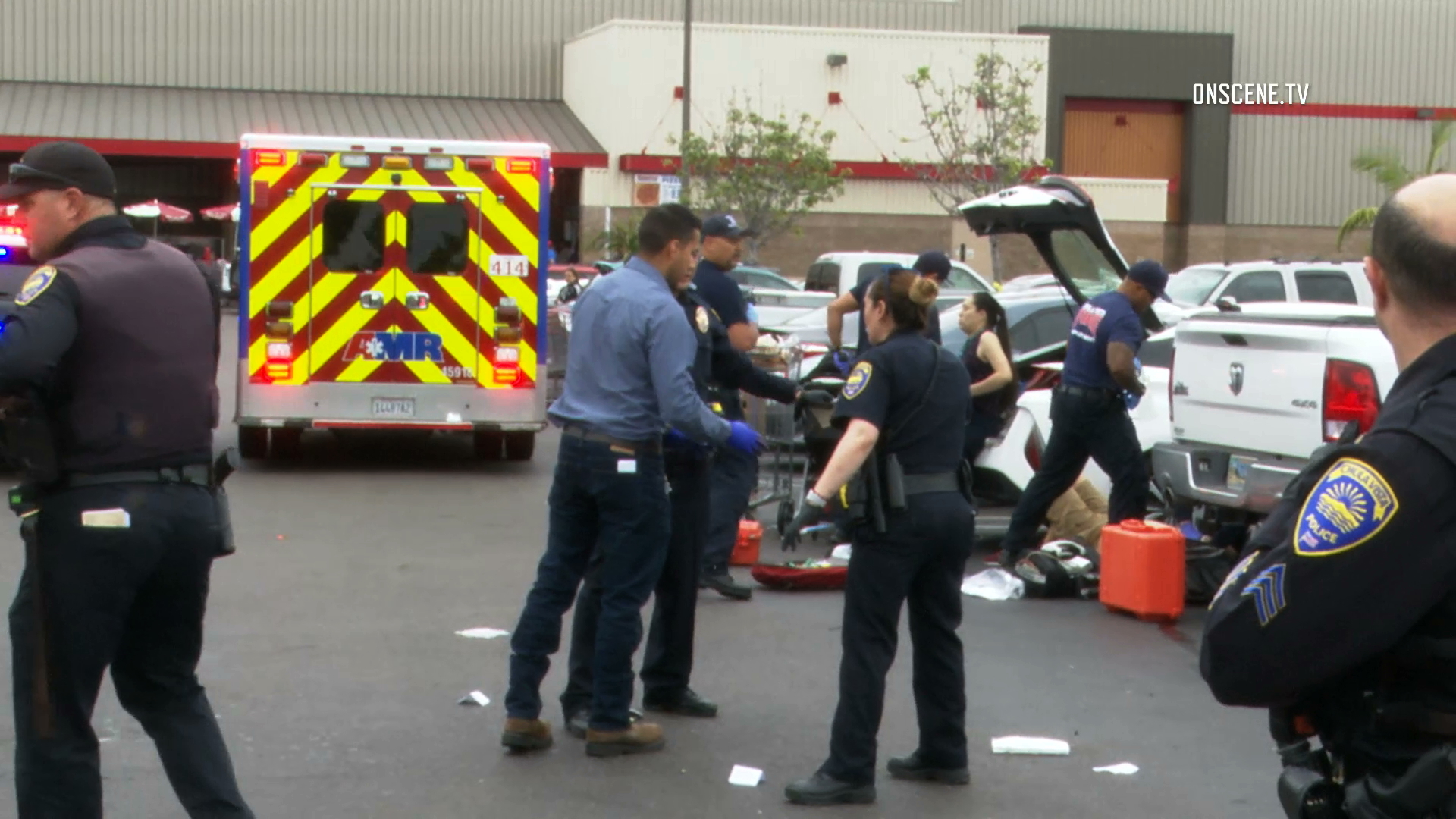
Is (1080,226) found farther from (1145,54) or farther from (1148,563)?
(1145,54)

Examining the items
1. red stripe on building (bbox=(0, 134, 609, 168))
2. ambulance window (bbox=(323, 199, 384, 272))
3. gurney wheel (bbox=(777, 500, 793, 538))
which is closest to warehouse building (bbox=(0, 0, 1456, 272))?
red stripe on building (bbox=(0, 134, 609, 168))

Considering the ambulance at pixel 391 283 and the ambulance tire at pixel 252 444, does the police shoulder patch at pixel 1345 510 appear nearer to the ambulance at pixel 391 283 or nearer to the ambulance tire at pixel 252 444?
the ambulance at pixel 391 283

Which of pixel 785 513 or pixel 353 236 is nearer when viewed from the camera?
pixel 785 513

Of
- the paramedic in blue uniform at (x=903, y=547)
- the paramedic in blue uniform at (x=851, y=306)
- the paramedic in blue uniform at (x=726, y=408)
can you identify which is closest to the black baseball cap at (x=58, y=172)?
the paramedic in blue uniform at (x=903, y=547)

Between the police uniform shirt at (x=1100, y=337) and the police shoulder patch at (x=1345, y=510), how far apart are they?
7431 millimetres

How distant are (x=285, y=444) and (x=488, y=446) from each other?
1.68 metres

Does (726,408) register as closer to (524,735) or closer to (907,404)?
(524,735)

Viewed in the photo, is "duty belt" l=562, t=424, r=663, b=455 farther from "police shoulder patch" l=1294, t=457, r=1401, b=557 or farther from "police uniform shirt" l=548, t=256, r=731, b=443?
"police shoulder patch" l=1294, t=457, r=1401, b=557

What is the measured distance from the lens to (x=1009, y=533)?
33.9ft

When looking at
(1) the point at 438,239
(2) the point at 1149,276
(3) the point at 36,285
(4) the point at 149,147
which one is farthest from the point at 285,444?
(4) the point at 149,147

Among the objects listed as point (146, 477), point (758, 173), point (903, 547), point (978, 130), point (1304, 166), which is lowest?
point (903, 547)

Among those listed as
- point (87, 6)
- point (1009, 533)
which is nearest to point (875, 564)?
point (1009, 533)

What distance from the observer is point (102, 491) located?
4.59 metres

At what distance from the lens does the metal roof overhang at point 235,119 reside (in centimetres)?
4238
